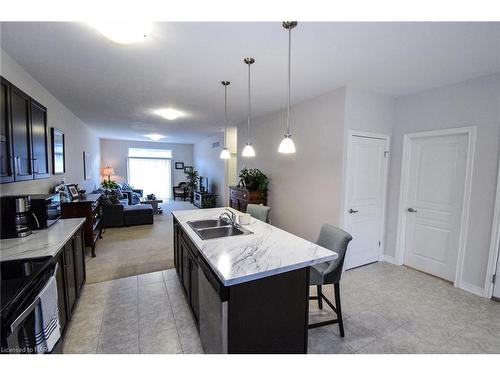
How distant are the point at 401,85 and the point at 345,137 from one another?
0.99 meters

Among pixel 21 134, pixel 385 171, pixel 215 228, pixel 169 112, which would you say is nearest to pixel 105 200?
pixel 169 112

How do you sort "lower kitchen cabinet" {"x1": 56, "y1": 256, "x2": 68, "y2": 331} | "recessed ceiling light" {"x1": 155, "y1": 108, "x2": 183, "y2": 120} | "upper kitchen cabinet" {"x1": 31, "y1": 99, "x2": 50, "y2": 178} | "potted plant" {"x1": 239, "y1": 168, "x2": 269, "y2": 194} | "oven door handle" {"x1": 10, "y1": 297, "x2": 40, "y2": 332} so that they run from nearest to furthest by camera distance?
1. "oven door handle" {"x1": 10, "y1": 297, "x2": 40, "y2": 332}
2. "lower kitchen cabinet" {"x1": 56, "y1": 256, "x2": 68, "y2": 331}
3. "upper kitchen cabinet" {"x1": 31, "y1": 99, "x2": 50, "y2": 178}
4. "recessed ceiling light" {"x1": 155, "y1": 108, "x2": 183, "y2": 120}
5. "potted plant" {"x1": 239, "y1": 168, "x2": 269, "y2": 194}

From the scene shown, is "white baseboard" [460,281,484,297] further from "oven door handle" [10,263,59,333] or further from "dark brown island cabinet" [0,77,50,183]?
"dark brown island cabinet" [0,77,50,183]

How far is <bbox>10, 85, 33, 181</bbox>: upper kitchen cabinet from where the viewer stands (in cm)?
203

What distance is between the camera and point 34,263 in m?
1.52

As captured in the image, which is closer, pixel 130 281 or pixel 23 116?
pixel 23 116

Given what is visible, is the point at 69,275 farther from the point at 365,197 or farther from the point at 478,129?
the point at 478,129

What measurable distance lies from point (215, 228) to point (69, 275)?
1405mm

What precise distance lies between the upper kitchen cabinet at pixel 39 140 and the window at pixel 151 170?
7174 millimetres

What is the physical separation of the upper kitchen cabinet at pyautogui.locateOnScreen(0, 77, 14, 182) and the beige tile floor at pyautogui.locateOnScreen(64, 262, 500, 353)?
4.92ft

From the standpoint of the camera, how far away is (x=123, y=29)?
1683mm

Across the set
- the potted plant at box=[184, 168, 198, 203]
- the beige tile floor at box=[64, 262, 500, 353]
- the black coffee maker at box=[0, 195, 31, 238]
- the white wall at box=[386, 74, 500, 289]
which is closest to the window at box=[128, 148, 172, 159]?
the potted plant at box=[184, 168, 198, 203]

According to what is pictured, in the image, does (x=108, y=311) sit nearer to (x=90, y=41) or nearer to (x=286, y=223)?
(x=90, y=41)

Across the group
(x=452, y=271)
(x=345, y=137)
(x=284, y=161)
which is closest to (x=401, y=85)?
(x=345, y=137)
